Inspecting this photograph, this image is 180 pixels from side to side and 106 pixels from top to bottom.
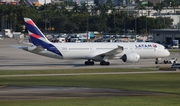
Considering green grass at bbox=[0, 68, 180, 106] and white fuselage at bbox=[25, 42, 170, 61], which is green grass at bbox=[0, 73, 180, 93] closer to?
green grass at bbox=[0, 68, 180, 106]

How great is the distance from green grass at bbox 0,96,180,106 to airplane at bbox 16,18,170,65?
34.2 meters

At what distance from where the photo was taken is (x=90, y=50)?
77500mm

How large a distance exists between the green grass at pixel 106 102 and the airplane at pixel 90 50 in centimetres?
3418

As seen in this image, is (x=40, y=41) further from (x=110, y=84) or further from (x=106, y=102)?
(x=106, y=102)

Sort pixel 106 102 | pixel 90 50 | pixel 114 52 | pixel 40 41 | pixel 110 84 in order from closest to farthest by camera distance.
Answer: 1. pixel 106 102
2. pixel 110 84
3. pixel 40 41
4. pixel 114 52
5. pixel 90 50

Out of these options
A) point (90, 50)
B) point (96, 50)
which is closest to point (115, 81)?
point (90, 50)

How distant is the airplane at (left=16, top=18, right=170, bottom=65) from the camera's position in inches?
2997

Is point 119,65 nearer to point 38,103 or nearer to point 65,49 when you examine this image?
point 65,49

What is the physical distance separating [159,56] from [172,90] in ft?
105

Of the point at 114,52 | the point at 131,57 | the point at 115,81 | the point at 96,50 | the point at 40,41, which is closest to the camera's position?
the point at 115,81

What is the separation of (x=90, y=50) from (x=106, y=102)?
3782cm

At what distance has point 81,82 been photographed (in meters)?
55.5

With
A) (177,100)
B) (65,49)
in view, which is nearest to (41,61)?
(65,49)

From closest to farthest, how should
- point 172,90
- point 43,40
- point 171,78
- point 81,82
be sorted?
point 172,90
point 81,82
point 171,78
point 43,40
